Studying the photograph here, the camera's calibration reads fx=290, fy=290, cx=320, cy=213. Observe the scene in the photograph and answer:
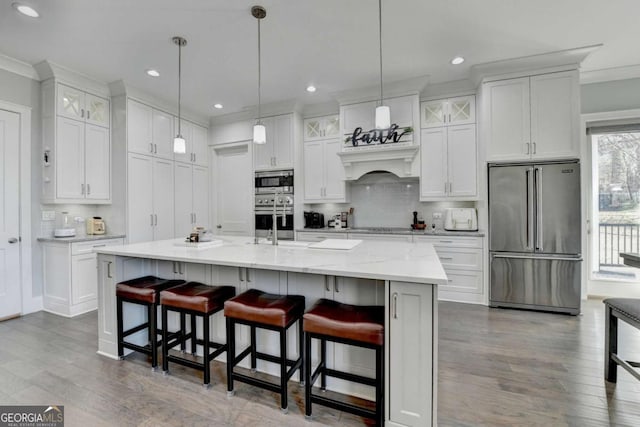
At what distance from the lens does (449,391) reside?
6.48 ft

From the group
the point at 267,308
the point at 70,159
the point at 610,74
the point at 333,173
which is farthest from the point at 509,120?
the point at 70,159

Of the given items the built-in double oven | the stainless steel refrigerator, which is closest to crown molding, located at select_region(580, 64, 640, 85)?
the stainless steel refrigerator

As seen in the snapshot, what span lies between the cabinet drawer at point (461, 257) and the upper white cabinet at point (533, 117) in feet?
3.97

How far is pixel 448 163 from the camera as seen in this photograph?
13.2 ft

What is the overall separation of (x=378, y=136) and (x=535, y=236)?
2335mm

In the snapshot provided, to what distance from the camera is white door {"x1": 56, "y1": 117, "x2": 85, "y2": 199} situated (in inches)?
137

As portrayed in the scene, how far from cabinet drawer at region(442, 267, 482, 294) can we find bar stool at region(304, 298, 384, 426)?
8.09 ft

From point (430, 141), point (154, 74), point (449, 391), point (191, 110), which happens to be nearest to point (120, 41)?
point (154, 74)

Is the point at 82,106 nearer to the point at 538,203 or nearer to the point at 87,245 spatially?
the point at 87,245

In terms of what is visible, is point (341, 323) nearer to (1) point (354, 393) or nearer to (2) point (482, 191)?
(1) point (354, 393)

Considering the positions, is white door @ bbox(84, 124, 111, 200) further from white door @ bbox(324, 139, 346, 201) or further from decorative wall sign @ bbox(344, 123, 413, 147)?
decorative wall sign @ bbox(344, 123, 413, 147)

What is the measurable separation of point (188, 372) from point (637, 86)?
5.98m

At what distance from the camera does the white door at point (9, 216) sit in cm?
323

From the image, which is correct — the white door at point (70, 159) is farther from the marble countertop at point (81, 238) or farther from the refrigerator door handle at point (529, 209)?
the refrigerator door handle at point (529, 209)
